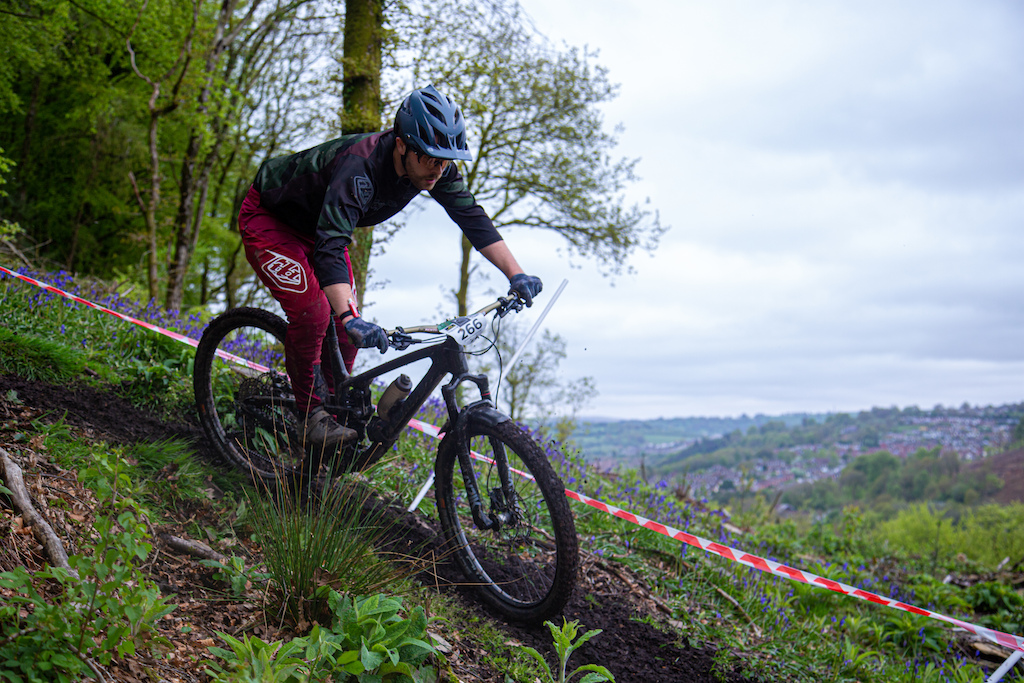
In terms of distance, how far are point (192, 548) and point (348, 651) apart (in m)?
1.38

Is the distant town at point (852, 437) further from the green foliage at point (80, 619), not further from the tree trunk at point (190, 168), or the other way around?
the green foliage at point (80, 619)

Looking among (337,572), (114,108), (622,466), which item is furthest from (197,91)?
(337,572)

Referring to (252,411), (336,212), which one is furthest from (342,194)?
(252,411)

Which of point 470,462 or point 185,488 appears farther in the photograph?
point 185,488

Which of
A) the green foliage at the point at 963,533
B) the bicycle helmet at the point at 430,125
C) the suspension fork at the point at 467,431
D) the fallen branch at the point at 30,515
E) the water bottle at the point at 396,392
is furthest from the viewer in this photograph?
the green foliage at the point at 963,533

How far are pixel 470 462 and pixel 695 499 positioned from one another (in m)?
5.09

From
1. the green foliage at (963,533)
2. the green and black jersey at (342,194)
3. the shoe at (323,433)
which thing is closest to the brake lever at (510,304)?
the green and black jersey at (342,194)

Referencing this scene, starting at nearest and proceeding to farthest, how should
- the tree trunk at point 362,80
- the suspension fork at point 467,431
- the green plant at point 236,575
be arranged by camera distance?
the green plant at point 236,575, the suspension fork at point 467,431, the tree trunk at point 362,80

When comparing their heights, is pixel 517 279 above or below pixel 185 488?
above

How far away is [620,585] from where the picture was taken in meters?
4.71

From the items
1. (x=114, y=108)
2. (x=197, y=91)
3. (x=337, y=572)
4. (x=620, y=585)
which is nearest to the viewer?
(x=337, y=572)

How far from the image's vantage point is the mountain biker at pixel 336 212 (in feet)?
11.0

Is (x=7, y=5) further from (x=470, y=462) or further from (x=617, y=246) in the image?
(x=617, y=246)

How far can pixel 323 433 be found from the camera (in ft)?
12.7
